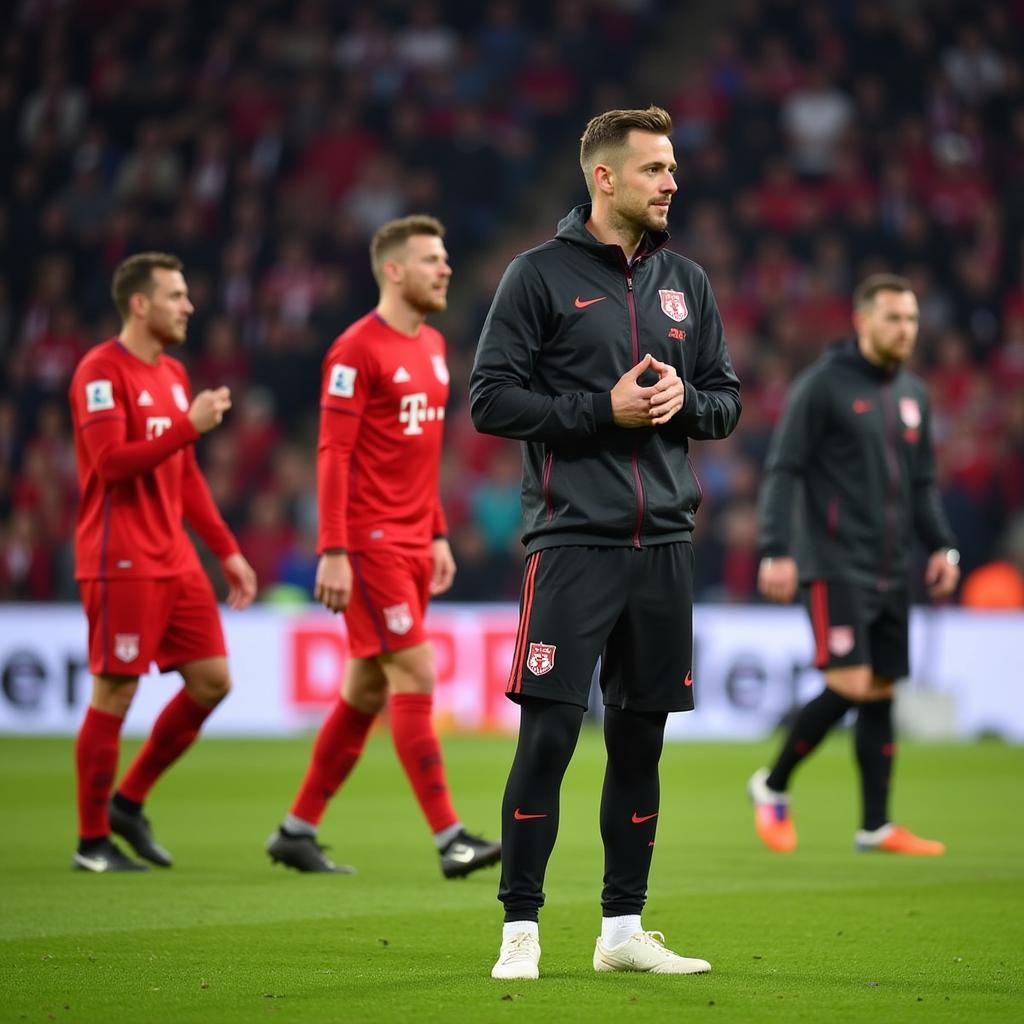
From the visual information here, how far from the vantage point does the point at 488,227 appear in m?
21.5

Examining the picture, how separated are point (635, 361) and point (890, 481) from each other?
3750 millimetres

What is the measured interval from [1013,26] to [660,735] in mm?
18064

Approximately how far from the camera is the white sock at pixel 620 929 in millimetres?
5191

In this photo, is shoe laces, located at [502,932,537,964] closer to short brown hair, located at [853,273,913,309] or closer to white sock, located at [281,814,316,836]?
white sock, located at [281,814,316,836]

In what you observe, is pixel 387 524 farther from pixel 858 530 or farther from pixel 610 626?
pixel 610 626

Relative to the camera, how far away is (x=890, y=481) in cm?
869

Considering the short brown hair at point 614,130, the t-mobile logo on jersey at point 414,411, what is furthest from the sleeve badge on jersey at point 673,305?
the t-mobile logo on jersey at point 414,411

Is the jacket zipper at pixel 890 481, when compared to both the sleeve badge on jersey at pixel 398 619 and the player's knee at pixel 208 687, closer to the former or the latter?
the sleeve badge on jersey at pixel 398 619

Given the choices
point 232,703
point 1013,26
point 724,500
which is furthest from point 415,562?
point 1013,26

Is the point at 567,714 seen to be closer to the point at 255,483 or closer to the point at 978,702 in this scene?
the point at 978,702

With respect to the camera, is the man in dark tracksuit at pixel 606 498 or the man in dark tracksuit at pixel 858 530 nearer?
the man in dark tracksuit at pixel 606 498

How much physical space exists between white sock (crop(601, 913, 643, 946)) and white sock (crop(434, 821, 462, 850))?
82.2 inches

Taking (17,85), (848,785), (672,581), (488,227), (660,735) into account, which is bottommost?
(848,785)

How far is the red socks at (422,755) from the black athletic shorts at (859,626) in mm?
1940
